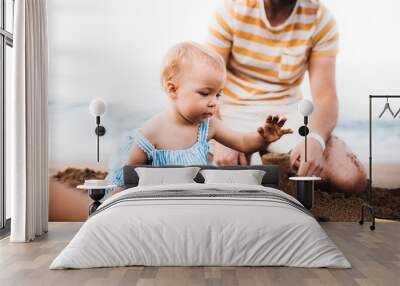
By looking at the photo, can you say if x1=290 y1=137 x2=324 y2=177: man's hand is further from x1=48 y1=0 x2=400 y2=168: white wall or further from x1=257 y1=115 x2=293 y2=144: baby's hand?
x1=48 y1=0 x2=400 y2=168: white wall

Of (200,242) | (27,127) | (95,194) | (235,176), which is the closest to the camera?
(200,242)

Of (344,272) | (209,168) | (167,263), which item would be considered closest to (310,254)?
(344,272)

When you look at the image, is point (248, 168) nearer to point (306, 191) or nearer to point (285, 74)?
point (306, 191)

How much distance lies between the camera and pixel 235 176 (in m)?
6.91

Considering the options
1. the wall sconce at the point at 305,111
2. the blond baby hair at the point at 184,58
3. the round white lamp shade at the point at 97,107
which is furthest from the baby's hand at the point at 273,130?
the round white lamp shade at the point at 97,107

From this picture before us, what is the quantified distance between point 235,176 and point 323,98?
69.2 inches

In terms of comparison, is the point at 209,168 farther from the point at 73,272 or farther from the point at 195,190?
the point at 73,272

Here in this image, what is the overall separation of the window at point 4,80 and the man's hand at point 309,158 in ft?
12.0

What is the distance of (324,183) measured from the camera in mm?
7656

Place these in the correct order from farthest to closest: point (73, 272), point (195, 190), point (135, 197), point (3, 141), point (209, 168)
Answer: point (209, 168) < point (3, 141) < point (195, 190) < point (135, 197) < point (73, 272)

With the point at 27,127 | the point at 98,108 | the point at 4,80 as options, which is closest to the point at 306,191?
the point at 98,108

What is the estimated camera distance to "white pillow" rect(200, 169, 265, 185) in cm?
688

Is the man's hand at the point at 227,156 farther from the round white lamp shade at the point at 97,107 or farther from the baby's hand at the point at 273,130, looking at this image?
the round white lamp shade at the point at 97,107

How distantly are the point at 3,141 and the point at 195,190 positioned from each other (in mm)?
2530
